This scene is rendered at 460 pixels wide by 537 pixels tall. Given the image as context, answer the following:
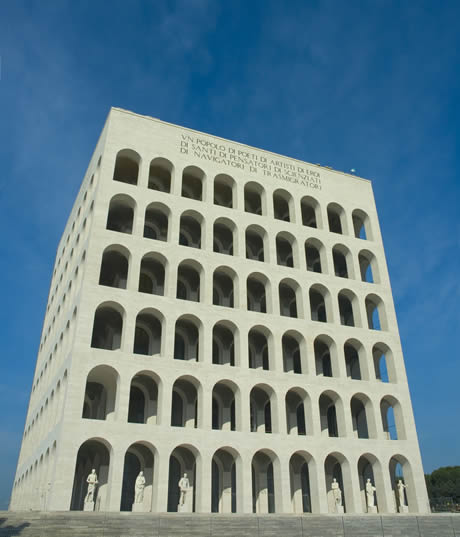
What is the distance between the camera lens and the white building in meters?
28.4

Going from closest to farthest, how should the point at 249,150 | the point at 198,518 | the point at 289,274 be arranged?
the point at 198,518 < the point at 289,274 < the point at 249,150

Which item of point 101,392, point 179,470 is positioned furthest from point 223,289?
point 179,470

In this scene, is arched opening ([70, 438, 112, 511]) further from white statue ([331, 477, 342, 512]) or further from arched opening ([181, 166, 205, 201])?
arched opening ([181, 166, 205, 201])

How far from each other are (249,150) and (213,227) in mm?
7352

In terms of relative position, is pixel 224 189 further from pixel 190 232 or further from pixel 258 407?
pixel 258 407

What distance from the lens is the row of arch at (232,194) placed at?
3741 centimetres

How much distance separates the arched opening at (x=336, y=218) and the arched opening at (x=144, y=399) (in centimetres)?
1893

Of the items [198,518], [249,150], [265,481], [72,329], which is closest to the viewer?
[198,518]

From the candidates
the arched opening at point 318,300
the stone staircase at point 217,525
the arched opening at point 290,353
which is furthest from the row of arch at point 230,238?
the stone staircase at point 217,525

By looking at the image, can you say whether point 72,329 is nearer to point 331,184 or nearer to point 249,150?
point 249,150

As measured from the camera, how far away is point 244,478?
28.5 meters

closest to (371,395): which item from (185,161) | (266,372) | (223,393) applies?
(266,372)

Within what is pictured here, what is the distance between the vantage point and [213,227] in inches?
1476

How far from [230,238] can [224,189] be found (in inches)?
156
